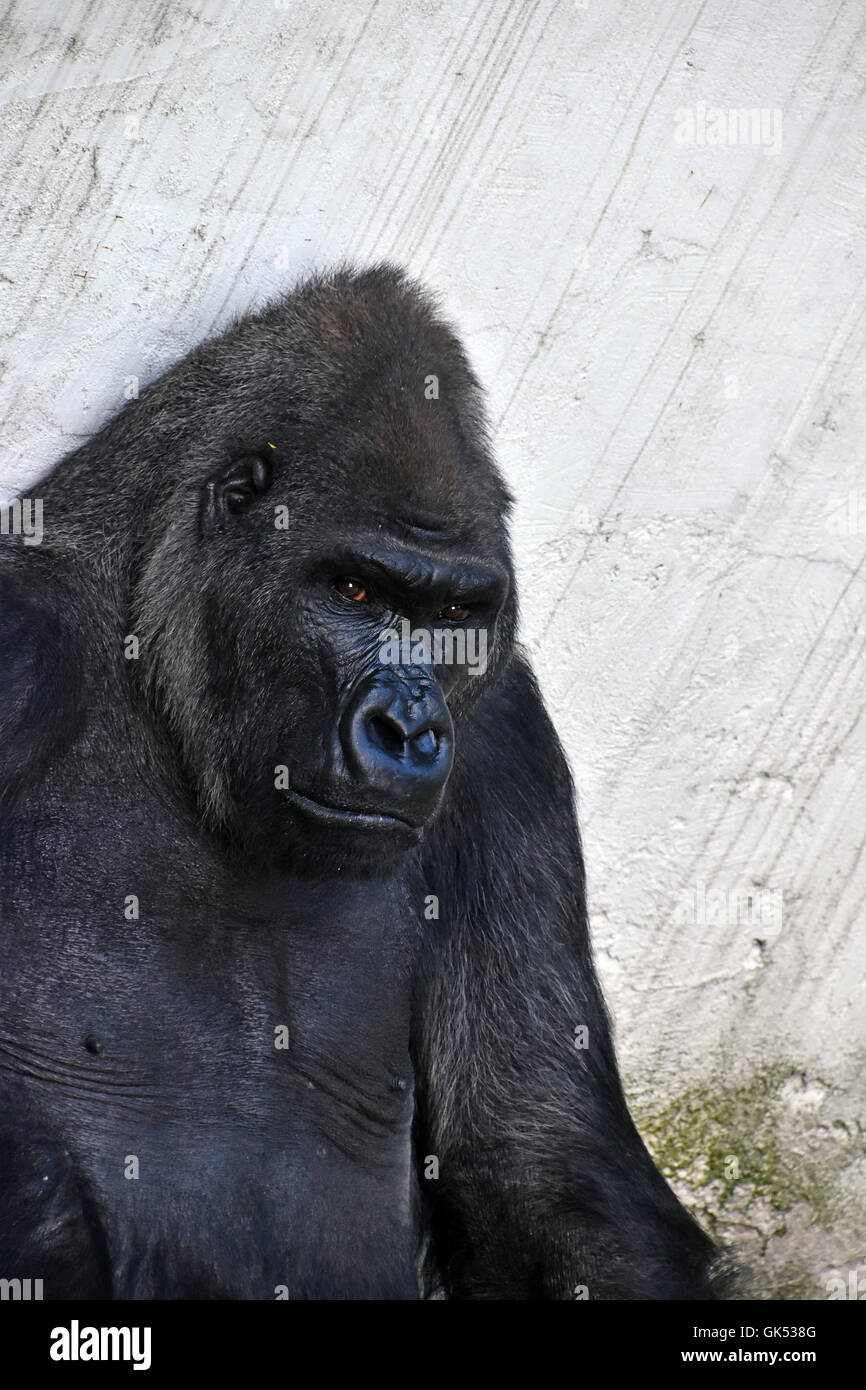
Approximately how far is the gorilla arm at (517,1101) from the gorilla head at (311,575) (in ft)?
1.48

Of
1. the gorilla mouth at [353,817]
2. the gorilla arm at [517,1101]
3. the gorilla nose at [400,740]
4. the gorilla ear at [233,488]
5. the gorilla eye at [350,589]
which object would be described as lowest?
the gorilla arm at [517,1101]

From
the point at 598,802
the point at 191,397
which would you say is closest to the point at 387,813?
the point at 191,397

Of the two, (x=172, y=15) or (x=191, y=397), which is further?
(x=172, y=15)

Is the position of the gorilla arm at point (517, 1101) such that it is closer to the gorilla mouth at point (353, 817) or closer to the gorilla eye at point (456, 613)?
the gorilla eye at point (456, 613)

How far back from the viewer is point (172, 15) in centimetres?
365

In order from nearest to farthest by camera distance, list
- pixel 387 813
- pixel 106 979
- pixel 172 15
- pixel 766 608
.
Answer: pixel 387 813 < pixel 106 979 < pixel 172 15 < pixel 766 608

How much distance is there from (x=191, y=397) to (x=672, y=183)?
1.55 meters

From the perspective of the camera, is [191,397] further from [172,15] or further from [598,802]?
[598,802]

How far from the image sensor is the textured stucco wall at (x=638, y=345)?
143 inches

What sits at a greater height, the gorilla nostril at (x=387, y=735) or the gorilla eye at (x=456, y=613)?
the gorilla eye at (x=456, y=613)

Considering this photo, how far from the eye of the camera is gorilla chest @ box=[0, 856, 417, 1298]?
2953 millimetres

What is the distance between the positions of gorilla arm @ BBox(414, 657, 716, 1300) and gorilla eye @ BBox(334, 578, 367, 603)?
24.9 inches

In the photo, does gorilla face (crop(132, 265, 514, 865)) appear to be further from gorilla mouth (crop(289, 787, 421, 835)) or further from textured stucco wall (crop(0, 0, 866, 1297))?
textured stucco wall (crop(0, 0, 866, 1297))

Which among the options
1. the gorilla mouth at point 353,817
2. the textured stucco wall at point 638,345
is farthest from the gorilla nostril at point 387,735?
the textured stucco wall at point 638,345
